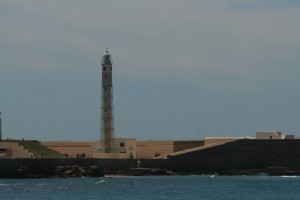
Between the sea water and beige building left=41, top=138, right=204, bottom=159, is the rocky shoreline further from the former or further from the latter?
beige building left=41, top=138, right=204, bottom=159

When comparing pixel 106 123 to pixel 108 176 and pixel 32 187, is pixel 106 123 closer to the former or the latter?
pixel 108 176

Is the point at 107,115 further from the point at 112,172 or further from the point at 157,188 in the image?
the point at 157,188

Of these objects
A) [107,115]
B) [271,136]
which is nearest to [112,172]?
[107,115]

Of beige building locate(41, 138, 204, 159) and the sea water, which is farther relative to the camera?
beige building locate(41, 138, 204, 159)

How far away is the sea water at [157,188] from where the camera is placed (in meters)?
71.1

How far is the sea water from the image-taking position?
71.1 meters

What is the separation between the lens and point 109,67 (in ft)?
356

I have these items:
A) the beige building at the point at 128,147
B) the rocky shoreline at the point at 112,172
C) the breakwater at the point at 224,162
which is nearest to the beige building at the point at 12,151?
the rocky shoreline at the point at 112,172

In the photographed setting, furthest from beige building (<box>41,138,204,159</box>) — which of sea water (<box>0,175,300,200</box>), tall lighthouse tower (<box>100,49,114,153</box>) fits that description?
sea water (<box>0,175,300,200</box>)

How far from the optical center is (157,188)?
79.6m

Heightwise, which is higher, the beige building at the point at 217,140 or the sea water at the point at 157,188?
the beige building at the point at 217,140

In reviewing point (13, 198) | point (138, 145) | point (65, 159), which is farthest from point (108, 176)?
point (13, 198)

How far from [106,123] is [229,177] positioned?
1411cm

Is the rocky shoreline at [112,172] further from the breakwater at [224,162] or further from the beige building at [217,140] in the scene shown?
the beige building at [217,140]
